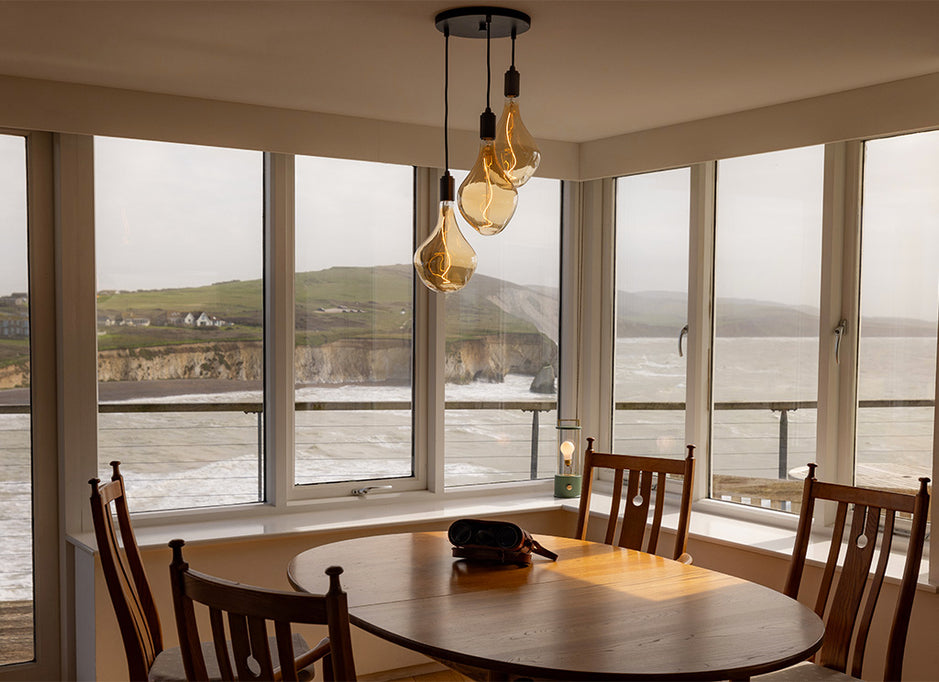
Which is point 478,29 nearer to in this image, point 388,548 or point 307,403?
point 388,548

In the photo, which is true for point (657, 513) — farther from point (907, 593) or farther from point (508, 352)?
point (508, 352)

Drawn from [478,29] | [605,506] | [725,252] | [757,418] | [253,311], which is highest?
[478,29]

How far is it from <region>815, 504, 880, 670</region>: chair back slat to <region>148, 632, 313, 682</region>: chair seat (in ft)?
5.21

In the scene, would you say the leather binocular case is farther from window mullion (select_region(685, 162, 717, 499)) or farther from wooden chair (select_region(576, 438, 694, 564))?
window mullion (select_region(685, 162, 717, 499))

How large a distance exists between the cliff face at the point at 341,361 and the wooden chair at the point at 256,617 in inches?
88.6

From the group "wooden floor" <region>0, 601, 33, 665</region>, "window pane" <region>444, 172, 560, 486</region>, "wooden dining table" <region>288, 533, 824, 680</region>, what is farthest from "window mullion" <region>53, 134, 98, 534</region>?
"window pane" <region>444, 172, 560, 486</region>

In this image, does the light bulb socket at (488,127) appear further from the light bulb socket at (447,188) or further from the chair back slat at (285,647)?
the chair back slat at (285,647)

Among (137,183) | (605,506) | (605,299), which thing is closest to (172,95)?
(137,183)

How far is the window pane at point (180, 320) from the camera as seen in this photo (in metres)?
3.88

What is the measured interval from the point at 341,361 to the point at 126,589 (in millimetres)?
1844

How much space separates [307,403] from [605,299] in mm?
1701

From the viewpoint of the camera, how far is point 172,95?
3.80 m

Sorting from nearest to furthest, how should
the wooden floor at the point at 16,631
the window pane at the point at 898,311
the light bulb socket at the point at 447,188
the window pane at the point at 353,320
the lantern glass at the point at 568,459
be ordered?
the light bulb socket at the point at 447,188 → the window pane at the point at 898,311 → the wooden floor at the point at 16,631 → the window pane at the point at 353,320 → the lantern glass at the point at 568,459

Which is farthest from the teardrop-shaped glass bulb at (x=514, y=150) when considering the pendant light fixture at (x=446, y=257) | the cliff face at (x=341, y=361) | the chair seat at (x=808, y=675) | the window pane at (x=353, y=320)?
the cliff face at (x=341, y=361)
